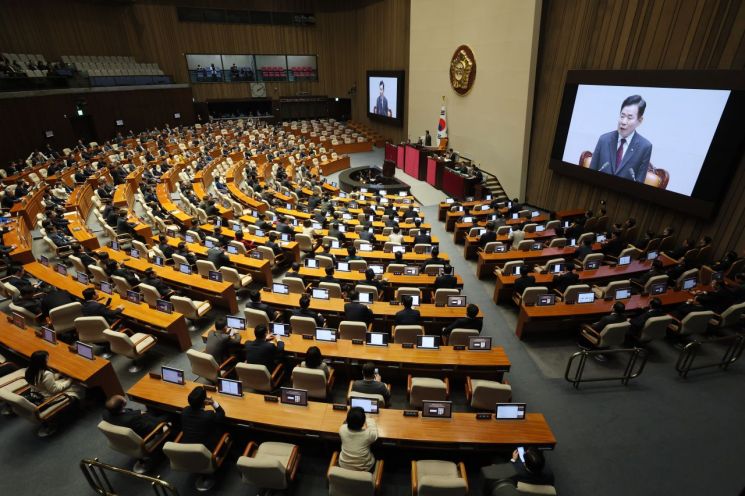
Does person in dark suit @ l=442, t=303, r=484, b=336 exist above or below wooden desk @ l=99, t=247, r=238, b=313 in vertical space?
above

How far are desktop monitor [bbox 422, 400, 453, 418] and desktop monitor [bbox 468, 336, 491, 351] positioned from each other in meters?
1.44

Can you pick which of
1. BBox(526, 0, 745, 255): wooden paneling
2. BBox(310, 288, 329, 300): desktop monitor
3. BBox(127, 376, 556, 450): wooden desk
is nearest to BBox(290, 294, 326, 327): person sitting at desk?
BBox(310, 288, 329, 300): desktop monitor

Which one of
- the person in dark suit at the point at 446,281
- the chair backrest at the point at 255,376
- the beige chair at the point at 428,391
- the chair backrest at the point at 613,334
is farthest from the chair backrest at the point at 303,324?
the chair backrest at the point at 613,334

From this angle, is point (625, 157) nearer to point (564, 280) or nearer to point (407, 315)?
point (564, 280)

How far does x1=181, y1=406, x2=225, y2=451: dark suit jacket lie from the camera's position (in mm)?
4441

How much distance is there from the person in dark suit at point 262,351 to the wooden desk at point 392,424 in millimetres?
717

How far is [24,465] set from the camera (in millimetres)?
4902

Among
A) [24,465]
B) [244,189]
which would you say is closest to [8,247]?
[24,465]

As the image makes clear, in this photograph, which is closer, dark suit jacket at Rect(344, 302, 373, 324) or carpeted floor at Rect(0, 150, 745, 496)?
carpeted floor at Rect(0, 150, 745, 496)

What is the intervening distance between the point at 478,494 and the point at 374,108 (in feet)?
91.2

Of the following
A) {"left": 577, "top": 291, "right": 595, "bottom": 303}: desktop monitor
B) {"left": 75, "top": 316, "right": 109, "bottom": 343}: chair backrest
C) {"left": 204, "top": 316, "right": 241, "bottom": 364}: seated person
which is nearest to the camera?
{"left": 204, "top": 316, "right": 241, "bottom": 364}: seated person

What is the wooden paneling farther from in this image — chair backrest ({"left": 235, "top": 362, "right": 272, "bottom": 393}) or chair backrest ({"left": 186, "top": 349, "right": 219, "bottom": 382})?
chair backrest ({"left": 186, "top": 349, "right": 219, "bottom": 382})

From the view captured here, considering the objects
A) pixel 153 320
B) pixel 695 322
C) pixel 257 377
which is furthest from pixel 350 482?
pixel 695 322

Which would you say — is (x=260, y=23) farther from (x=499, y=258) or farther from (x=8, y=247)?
(x=499, y=258)
